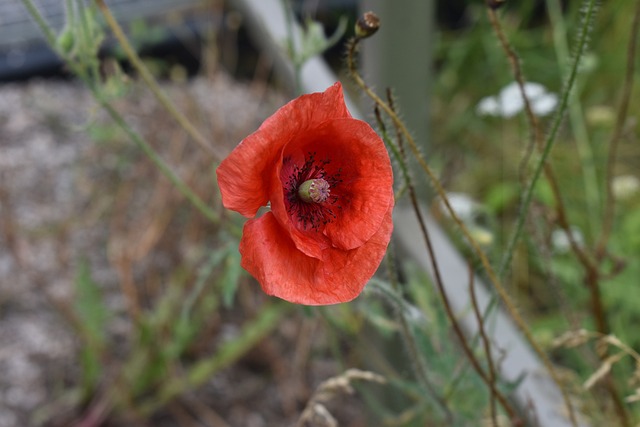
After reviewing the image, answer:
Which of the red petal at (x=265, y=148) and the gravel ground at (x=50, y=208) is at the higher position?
the red petal at (x=265, y=148)

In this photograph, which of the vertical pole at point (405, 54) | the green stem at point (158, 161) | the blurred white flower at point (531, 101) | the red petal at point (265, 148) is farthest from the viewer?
the blurred white flower at point (531, 101)

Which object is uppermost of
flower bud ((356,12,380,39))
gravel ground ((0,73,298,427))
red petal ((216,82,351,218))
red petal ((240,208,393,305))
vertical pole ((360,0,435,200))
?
flower bud ((356,12,380,39))

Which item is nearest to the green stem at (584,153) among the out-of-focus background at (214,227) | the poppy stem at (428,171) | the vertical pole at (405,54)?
the out-of-focus background at (214,227)

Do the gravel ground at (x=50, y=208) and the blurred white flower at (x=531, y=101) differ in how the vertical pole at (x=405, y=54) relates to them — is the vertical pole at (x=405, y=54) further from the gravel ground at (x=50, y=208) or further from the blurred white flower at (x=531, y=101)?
the gravel ground at (x=50, y=208)

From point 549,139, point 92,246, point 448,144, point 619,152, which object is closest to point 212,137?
point 92,246

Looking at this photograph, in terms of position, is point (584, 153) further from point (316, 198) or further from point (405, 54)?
point (316, 198)

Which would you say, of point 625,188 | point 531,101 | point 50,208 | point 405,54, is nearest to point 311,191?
point 405,54

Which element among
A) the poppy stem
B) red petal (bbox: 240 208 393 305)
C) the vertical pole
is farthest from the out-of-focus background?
red petal (bbox: 240 208 393 305)

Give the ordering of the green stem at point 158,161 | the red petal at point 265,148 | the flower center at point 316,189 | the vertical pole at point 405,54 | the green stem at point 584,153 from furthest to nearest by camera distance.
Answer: the green stem at point 584,153 → the vertical pole at point 405,54 → the green stem at point 158,161 → the flower center at point 316,189 → the red petal at point 265,148

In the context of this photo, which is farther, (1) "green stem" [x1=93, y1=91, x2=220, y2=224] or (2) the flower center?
(1) "green stem" [x1=93, y1=91, x2=220, y2=224]

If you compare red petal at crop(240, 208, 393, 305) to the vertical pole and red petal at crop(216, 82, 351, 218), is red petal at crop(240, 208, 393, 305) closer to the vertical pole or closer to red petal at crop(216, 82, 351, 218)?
red petal at crop(216, 82, 351, 218)
